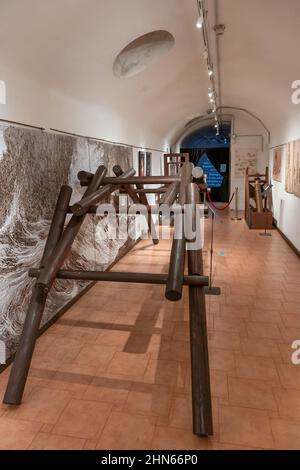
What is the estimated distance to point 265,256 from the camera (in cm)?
691

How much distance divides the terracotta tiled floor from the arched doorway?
1241 centimetres

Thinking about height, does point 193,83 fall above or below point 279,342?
above

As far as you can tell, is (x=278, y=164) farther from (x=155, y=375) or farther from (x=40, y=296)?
(x=40, y=296)

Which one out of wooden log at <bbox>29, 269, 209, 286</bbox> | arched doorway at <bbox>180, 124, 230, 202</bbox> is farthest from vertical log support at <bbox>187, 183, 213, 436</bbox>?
arched doorway at <bbox>180, 124, 230, 202</bbox>

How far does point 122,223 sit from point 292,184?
3712 mm

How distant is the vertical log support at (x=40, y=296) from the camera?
2.85 metres

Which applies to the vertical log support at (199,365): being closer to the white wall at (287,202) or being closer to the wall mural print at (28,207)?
the wall mural print at (28,207)

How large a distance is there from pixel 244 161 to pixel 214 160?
3.50 metres

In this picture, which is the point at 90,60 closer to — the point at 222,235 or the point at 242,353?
the point at 242,353

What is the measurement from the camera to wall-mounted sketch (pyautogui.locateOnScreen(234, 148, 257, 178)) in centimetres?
1365

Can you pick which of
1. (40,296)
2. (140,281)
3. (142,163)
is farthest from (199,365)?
(142,163)

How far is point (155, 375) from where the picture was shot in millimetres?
3215

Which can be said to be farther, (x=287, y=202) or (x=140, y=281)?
(x=287, y=202)
